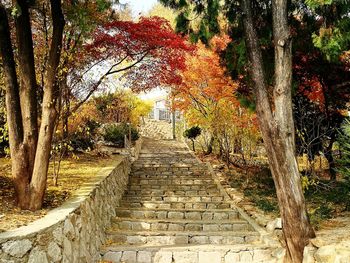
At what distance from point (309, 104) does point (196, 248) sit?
6359mm

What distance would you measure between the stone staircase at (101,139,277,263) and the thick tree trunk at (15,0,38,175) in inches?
102

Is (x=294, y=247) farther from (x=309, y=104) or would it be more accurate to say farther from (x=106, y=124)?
(x=106, y=124)

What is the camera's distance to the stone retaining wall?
168 inches

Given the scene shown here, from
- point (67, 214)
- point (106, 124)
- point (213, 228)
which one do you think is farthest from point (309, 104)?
point (106, 124)

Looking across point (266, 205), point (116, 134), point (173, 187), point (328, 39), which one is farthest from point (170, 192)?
point (116, 134)

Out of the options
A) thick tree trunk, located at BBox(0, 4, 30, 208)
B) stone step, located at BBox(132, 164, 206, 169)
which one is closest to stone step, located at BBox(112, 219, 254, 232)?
thick tree trunk, located at BBox(0, 4, 30, 208)

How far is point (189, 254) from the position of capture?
22.2 ft

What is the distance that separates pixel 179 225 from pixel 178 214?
74 cm

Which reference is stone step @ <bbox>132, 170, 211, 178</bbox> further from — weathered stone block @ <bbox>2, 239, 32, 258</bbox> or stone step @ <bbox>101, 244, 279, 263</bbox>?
weathered stone block @ <bbox>2, 239, 32, 258</bbox>

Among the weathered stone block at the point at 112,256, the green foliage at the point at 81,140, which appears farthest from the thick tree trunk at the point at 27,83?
the green foliage at the point at 81,140

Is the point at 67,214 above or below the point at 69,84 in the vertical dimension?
below

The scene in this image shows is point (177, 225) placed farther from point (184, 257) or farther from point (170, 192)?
point (170, 192)

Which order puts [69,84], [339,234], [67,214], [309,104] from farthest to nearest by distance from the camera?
1. [309,104]
2. [69,84]
3. [339,234]
4. [67,214]

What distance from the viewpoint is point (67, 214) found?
5.44m
